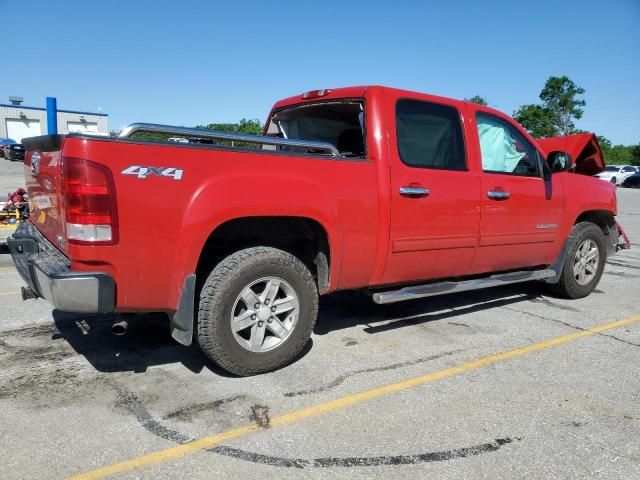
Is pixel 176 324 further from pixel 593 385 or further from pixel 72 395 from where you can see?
pixel 593 385

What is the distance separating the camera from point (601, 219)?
5.97 m

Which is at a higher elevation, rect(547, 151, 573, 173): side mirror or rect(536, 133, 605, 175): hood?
rect(536, 133, 605, 175): hood

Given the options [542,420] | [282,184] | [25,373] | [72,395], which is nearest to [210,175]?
[282,184]

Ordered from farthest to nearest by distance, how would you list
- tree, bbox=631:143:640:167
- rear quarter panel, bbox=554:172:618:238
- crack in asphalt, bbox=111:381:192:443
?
tree, bbox=631:143:640:167, rear quarter panel, bbox=554:172:618:238, crack in asphalt, bbox=111:381:192:443

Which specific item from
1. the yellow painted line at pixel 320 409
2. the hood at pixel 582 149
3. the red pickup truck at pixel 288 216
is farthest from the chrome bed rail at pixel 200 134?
the hood at pixel 582 149

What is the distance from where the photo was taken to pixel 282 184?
3305 mm

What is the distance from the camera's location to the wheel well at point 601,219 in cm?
580

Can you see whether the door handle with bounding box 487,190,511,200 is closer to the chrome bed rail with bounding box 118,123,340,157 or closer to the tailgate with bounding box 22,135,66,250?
the chrome bed rail with bounding box 118,123,340,157

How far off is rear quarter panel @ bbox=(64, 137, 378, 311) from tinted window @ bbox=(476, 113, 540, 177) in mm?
1801

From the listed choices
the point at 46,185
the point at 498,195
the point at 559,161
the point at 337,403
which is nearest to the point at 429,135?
the point at 498,195

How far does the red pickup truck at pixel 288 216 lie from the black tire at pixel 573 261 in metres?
0.13

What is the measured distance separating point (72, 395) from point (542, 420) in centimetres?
276

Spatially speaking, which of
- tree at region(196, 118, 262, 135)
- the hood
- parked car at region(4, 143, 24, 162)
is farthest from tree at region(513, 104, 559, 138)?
the hood

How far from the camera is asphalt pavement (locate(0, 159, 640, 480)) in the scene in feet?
8.11
